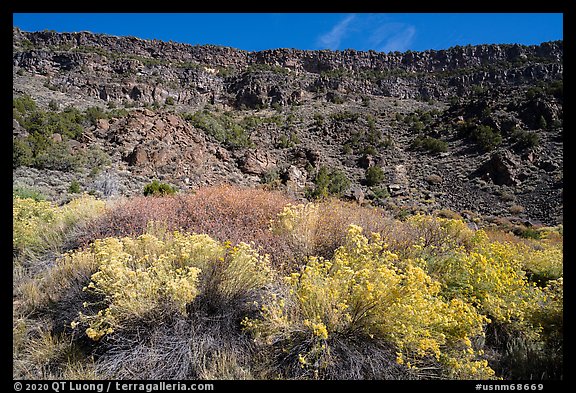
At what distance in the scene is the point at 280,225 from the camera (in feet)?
14.8

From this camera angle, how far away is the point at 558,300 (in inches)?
122

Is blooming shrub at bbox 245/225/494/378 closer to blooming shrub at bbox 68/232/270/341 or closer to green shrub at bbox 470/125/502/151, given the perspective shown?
blooming shrub at bbox 68/232/270/341

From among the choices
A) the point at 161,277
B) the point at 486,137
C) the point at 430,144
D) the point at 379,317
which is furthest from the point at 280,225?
the point at 486,137

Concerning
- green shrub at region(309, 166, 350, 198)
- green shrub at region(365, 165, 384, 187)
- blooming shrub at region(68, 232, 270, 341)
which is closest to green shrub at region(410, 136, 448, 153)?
green shrub at region(365, 165, 384, 187)

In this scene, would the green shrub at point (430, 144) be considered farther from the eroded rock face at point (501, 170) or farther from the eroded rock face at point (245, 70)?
the eroded rock face at point (245, 70)

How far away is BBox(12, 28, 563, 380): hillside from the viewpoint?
2553 millimetres

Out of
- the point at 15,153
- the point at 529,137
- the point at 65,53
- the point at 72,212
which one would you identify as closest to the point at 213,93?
the point at 65,53

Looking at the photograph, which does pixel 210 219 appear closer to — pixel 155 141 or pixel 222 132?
Answer: pixel 155 141

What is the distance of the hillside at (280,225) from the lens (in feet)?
8.38

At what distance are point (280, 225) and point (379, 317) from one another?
2.26 m

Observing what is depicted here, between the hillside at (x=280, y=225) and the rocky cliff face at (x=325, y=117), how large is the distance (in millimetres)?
223

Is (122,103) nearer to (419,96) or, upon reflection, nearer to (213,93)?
(213,93)

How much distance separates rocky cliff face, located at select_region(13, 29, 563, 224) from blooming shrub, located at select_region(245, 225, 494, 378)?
1333cm
